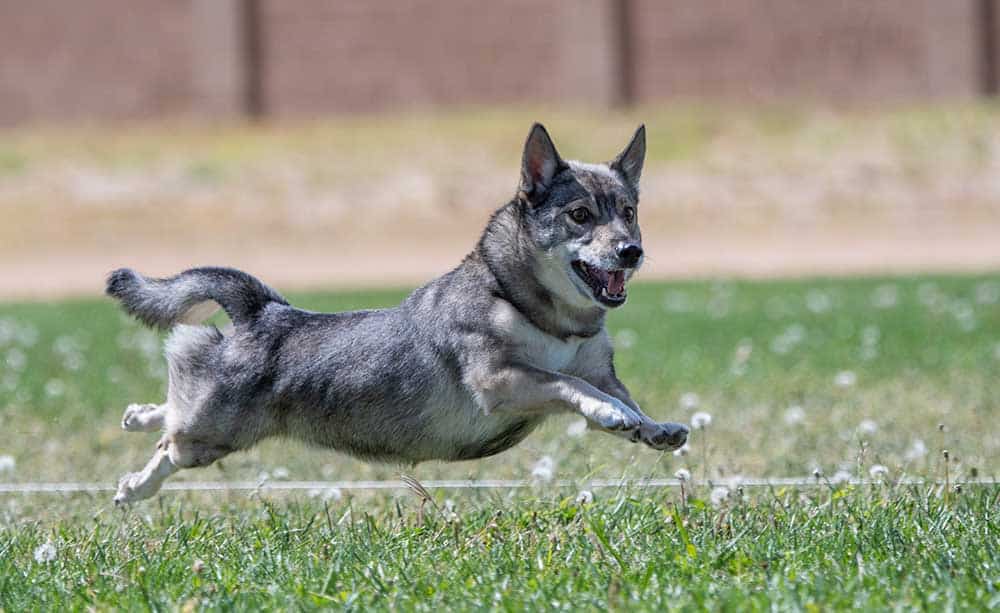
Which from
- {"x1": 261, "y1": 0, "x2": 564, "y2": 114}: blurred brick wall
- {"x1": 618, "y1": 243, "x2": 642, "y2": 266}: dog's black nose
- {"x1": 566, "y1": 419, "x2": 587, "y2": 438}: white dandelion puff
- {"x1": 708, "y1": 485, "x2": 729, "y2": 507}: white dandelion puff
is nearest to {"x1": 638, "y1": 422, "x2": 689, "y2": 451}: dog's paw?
{"x1": 708, "y1": 485, "x2": 729, "y2": 507}: white dandelion puff

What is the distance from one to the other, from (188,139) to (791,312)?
20.6 meters

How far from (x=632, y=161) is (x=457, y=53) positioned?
27.0 meters

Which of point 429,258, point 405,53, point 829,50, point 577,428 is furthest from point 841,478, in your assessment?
point 405,53

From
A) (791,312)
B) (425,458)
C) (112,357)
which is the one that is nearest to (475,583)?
(425,458)

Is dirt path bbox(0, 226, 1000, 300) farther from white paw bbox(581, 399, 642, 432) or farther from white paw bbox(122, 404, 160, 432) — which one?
white paw bbox(581, 399, 642, 432)

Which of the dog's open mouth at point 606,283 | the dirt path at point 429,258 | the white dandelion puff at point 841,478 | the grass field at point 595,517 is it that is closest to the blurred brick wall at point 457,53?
the dirt path at point 429,258

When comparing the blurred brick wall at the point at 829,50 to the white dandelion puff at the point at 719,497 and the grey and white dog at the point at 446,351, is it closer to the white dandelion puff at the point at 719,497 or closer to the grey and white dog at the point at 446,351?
the grey and white dog at the point at 446,351

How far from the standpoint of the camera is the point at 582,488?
19.4 feet

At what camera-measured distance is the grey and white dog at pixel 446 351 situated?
5344 millimetres

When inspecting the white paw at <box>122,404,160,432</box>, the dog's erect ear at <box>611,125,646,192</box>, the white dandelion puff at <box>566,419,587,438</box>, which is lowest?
the white dandelion puff at <box>566,419,587,438</box>

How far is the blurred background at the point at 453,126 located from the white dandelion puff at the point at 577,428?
15.3m

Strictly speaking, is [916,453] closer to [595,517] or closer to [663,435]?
[663,435]

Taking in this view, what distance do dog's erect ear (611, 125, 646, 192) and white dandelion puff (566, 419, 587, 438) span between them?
1647mm

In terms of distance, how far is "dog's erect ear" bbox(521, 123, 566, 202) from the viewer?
218 inches
